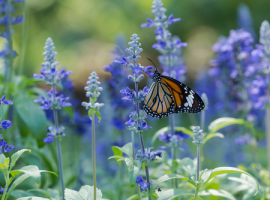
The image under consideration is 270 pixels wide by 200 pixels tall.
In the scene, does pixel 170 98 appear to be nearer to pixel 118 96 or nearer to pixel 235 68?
pixel 118 96

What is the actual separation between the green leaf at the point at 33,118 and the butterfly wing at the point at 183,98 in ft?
4.02

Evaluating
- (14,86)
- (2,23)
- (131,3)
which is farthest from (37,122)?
(131,3)

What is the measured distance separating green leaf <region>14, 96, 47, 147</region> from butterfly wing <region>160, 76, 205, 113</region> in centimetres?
123

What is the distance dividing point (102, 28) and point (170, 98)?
11.3 meters

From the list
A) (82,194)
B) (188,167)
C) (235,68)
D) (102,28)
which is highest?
(102,28)

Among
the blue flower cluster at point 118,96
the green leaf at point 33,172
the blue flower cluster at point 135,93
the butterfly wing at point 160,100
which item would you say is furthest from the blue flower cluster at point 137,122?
the blue flower cluster at point 118,96

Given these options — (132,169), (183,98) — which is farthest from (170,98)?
(132,169)

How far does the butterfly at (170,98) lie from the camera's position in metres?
2.49

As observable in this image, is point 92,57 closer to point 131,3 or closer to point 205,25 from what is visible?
point 131,3

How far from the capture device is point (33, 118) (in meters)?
2.78

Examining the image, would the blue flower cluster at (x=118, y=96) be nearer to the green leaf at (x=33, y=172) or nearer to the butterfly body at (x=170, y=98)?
the butterfly body at (x=170, y=98)

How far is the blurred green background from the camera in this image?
1197cm

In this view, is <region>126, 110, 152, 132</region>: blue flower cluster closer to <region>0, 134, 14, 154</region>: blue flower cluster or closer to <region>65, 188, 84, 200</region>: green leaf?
<region>65, 188, 84, 200</region>: green leaf

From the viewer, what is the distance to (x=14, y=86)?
2971mm
